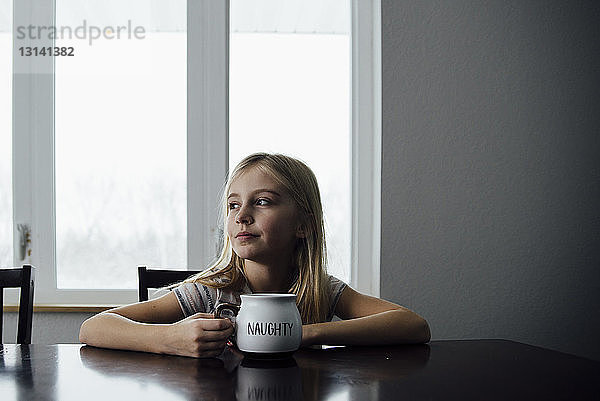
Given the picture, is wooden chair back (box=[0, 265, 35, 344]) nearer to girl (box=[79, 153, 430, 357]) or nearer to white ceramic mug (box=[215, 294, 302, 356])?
girl (box=[79, 153, 430, 357])

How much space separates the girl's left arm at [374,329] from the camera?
1.23 m

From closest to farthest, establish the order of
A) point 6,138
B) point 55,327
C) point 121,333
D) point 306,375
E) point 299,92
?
1. point 306,375
2. point 121,333
3. point 55,327
4. point 6,138
5. point 299,92

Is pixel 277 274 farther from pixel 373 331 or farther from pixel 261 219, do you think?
pixel 373 331

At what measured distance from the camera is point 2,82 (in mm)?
2777

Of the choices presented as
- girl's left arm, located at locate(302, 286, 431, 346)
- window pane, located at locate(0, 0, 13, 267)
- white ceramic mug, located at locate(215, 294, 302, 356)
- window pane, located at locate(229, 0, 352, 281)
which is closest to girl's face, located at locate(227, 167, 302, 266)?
girl's left arm, located at locate(302, 286, 431, 346)

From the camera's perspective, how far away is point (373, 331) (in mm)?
1308

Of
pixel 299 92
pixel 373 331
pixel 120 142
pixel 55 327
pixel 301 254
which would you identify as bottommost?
pixel 55 327

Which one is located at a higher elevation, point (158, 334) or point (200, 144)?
point (200, 144)

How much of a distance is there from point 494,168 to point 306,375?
6.33 feet

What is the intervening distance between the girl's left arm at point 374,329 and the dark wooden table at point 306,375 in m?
0.02

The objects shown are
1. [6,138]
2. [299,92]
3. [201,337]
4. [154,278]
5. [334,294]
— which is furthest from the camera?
[299,92]

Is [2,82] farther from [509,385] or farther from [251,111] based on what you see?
[509,385]

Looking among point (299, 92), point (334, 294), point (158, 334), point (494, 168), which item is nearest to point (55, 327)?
point (299, 92)

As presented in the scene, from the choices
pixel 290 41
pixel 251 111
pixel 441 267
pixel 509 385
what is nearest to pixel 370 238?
pixel 441 267
